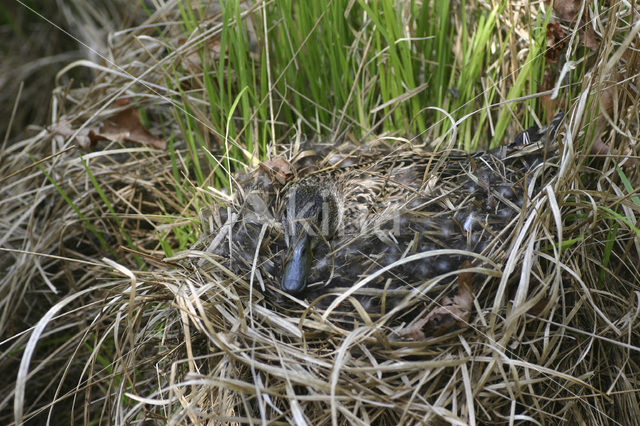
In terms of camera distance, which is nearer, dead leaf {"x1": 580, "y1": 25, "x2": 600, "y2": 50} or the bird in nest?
the bird in nest

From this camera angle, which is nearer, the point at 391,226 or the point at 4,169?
the point at 391,226

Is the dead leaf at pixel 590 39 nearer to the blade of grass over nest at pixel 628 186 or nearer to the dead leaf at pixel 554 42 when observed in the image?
the dead leaf at pixel 554 42

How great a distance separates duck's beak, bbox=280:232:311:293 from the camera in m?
1.88

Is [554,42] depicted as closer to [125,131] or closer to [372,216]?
[372,216]

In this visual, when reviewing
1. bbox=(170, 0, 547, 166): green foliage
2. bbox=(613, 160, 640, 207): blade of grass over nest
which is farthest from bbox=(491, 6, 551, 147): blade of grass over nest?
bbox=(613, 160, 640, 207): blade of grass over nest

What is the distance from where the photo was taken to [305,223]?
2.04 m

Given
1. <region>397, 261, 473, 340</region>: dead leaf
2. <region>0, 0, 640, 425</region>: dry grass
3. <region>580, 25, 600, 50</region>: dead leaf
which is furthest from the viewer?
<region>580, 25, 600, 50</region>: dead leaf

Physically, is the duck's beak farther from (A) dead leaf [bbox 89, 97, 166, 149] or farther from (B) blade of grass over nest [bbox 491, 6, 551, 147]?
(A) dead leaf [bbox 89, 97, 166, 149]

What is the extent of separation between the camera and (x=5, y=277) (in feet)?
8.43

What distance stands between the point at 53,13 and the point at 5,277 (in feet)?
6.60

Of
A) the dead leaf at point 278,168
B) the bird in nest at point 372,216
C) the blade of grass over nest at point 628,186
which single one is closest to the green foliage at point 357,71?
the dead leaf at point 278,168

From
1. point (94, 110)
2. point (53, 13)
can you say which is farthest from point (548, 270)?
point (53, 13)

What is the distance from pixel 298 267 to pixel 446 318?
50cm

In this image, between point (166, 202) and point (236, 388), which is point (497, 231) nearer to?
point (236, 388)
